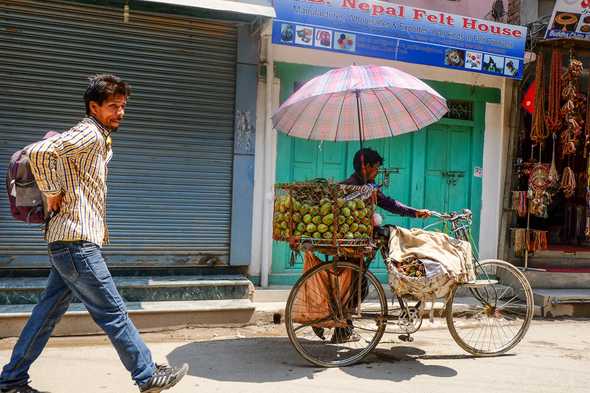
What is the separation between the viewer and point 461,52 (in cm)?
670

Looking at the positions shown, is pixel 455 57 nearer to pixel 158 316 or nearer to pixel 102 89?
pixel 158 316

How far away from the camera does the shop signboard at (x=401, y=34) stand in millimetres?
5984

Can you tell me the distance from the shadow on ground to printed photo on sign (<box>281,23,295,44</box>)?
123 inches

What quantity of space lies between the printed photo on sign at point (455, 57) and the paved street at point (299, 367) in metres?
3.22

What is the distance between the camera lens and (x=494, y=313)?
471 centimetres

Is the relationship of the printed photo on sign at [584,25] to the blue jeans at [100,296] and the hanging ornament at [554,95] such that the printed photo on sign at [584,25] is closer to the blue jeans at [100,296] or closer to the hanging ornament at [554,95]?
the hanging ornament at [554,95]

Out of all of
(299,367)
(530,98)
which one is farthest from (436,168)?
(299,367)

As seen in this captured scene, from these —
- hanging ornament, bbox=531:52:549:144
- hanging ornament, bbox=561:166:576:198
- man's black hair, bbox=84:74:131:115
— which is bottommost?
hanging ornament, bbox=561:166:576:198

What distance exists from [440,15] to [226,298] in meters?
4.09

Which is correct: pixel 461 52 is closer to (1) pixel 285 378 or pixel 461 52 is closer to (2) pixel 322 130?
(2) pixel 322 130

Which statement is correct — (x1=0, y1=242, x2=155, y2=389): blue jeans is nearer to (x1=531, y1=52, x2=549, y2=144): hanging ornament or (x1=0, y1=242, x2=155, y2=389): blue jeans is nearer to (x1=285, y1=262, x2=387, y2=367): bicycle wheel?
(x1=285, y1=262, x2=387, y2=367): bicycle wheel

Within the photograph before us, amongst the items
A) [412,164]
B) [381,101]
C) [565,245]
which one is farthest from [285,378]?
[565,245]

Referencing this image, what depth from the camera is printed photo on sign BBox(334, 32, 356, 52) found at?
614cm

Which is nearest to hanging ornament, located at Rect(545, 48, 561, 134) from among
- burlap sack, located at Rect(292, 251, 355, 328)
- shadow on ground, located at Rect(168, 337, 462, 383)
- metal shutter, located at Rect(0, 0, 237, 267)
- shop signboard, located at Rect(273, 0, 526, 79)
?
shop signboard, located at Rect(273, 0, 526, 79)
